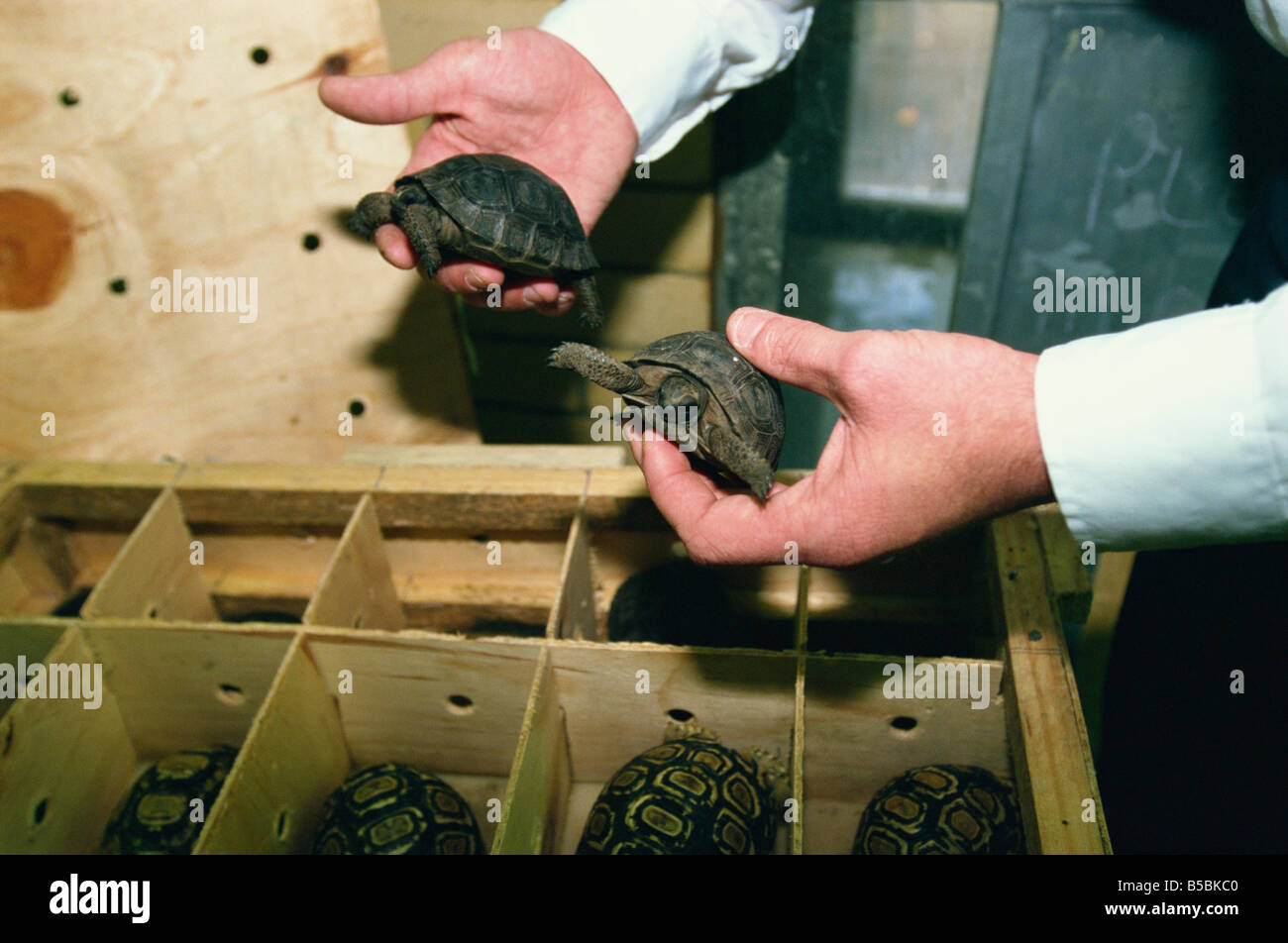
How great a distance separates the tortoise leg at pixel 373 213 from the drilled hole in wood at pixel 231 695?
1114mm

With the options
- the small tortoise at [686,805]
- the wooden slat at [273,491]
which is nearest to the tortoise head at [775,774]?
the small tortoise at [686,805]

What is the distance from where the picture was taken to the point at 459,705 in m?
1.77

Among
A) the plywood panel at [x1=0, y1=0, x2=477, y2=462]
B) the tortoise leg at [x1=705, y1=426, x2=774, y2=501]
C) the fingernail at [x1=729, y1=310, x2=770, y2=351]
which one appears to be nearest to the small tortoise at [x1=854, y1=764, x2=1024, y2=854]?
the tortoise leg at [x1=705, y1=426, x2=774, y2=501]

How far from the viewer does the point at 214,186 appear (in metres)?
2.21

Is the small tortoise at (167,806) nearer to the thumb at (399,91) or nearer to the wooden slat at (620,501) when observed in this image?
the wooden slat at (620,501)

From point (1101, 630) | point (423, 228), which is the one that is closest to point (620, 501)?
point (423, 228)

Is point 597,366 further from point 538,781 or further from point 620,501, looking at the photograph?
point 538,781

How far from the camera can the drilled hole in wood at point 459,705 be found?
1.75 meters

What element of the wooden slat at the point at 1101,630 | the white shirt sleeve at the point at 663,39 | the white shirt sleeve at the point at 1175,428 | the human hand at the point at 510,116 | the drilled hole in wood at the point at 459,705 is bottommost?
the wooden slat at the point at 1101,630

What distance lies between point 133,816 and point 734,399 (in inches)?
56.3

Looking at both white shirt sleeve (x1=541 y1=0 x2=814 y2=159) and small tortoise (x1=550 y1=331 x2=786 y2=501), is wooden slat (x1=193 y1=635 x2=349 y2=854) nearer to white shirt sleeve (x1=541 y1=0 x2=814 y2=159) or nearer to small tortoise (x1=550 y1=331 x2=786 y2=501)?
small tortoise (x1=550 y1=331 x2=786 y2=501)

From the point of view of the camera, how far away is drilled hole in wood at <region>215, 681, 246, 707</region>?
182cm

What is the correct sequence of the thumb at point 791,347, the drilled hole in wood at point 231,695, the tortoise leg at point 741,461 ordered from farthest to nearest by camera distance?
1. the drilled hole in wood at point 231,695
2. the tortoise leg at point 741,461
3. the thumb at point 791,347
